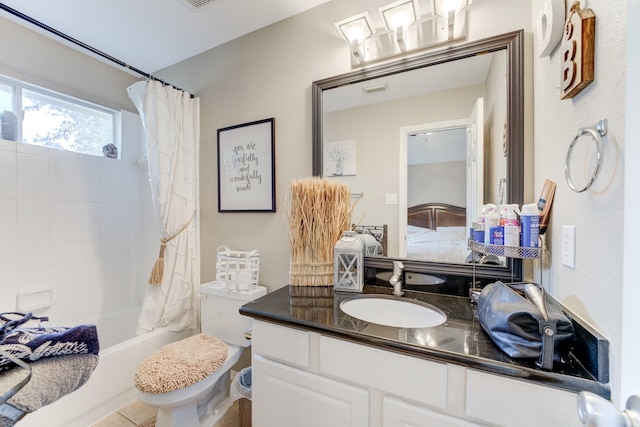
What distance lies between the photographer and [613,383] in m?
0.57

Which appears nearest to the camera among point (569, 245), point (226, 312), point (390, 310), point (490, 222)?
point (569, 245)

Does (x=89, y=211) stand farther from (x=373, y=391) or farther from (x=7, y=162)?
(x=373, y=391)

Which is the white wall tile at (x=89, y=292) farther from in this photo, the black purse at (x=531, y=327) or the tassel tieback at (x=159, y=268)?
the black purse at (x=531, y=327)

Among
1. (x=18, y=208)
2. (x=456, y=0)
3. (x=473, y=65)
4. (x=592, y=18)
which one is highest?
(x=456, y=0)

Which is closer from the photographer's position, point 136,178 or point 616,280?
point 616,280

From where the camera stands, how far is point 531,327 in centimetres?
68

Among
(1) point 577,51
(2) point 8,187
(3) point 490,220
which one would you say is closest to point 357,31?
(1) point 577,51

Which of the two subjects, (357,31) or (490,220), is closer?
(490,220)

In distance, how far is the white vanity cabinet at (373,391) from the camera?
0.66 m

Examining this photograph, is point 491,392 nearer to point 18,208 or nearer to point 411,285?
point 411,285

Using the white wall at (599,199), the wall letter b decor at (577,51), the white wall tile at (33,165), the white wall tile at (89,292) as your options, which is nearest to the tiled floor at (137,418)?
the white wall tile at (89,292)

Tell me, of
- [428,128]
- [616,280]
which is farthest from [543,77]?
[616,280]

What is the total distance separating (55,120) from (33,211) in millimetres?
702

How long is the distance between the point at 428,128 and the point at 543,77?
0.43 m
